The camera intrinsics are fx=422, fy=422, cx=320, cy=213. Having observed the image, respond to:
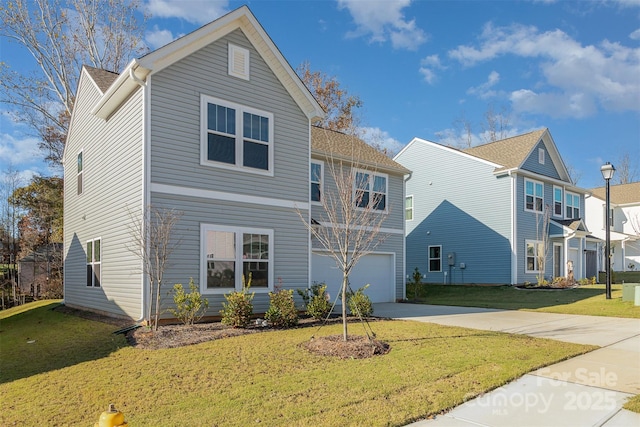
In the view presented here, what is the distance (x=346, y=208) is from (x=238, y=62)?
578cm

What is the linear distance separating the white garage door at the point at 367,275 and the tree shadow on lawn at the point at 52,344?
22.4 feet

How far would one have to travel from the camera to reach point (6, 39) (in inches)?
808

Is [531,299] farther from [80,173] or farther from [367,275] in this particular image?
[80,173]

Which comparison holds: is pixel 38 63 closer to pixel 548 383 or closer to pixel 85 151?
pixel 85 151

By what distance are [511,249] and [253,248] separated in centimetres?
1421

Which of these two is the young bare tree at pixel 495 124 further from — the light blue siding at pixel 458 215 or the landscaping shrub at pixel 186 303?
the landscaping shrub at pixel 186 303

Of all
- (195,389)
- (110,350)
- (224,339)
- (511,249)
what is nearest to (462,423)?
(195,389)

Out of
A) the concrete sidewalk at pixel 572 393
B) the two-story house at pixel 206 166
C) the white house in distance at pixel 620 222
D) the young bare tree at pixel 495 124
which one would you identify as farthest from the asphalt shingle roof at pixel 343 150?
the young bare tree at pixel 495 124

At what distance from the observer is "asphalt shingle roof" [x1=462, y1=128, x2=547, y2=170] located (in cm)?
2075

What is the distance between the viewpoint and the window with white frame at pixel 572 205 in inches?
956

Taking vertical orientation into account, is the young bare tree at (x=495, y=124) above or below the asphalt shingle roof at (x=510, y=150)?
above

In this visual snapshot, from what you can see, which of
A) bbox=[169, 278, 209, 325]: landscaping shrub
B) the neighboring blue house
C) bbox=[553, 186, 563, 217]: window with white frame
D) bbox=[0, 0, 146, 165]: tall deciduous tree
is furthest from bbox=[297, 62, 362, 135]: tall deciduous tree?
bbox=[169, 278, 209, 325]: landscaping shrub

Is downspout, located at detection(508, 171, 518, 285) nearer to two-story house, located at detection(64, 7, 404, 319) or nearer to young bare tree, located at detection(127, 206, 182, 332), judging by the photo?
two-story house, located at detection(64, 7, 404, 319)

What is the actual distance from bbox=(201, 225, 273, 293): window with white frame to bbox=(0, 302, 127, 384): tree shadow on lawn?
95.7 inches
